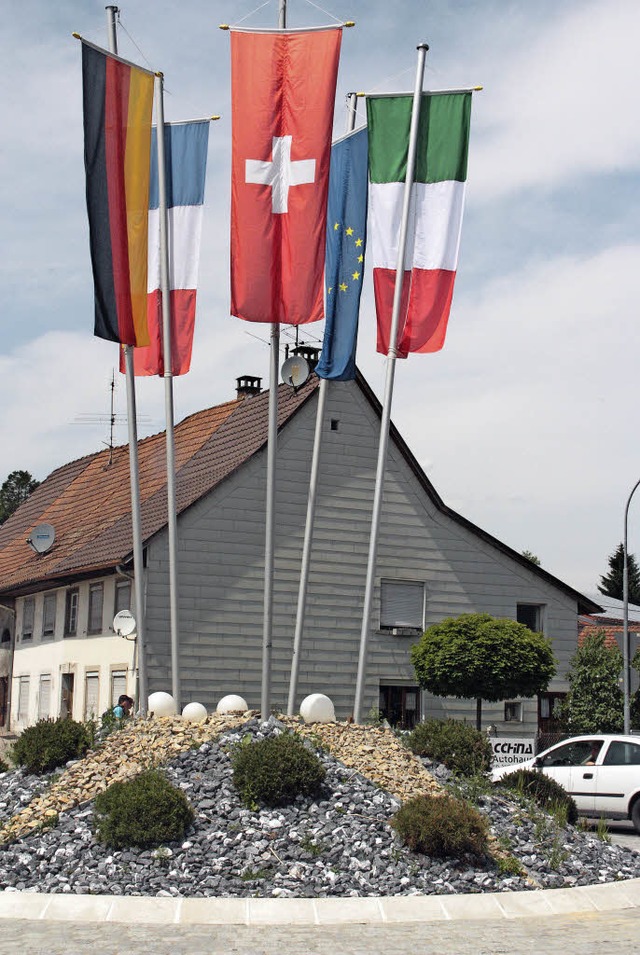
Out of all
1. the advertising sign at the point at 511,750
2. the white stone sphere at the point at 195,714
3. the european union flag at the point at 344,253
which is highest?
the european union flag at the point at 344,253

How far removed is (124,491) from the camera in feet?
117

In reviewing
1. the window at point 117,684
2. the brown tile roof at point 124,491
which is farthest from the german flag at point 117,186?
the window at point 117,684

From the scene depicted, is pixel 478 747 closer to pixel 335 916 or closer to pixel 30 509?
pixel 335 916

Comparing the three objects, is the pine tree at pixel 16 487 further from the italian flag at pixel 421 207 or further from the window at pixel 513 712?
the italian flag at pixel 421 207

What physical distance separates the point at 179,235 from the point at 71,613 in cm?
1743

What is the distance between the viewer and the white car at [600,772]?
19.4 m

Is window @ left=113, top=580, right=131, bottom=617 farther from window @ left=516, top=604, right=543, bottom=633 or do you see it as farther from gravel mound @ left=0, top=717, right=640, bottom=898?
gravel mound @ left=0, top=717, right=640, bottom=898

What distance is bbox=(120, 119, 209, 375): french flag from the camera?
17281 millimetres

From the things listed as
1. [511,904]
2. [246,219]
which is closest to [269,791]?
[511,904]

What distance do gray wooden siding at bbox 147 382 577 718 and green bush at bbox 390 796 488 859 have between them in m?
15.3

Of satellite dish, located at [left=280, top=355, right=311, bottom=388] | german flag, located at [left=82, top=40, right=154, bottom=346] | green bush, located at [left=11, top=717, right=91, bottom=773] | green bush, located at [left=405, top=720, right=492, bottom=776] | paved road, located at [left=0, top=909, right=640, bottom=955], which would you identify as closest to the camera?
paved road, located at [left=0, top=909, right=640, bottom=955]

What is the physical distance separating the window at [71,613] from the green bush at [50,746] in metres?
16.7

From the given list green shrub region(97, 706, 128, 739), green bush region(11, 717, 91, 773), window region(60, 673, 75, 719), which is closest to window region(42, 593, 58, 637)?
window region(60, 673, 75, 719)

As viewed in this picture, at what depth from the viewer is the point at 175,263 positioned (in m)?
17.3
